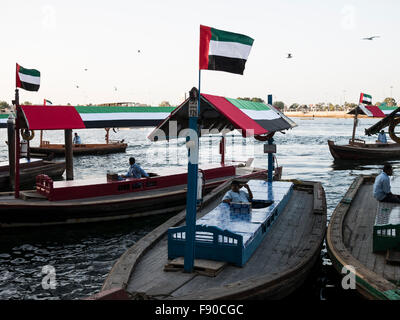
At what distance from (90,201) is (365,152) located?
2749 centimetres

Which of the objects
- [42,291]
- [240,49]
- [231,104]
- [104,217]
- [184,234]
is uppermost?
[240,49]

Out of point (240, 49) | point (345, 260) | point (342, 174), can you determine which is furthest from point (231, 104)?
point (342, 174)

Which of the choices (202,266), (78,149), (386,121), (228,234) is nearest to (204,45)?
(228,234)

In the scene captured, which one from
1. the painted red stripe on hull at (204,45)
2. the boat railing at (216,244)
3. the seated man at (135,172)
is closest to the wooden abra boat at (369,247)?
the boat railing at (216,244)

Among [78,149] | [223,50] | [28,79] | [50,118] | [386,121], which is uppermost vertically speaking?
[28,79]

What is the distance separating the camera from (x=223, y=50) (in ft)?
24.3

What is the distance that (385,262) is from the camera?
789cm

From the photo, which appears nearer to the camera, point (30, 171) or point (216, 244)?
point (216, 244)

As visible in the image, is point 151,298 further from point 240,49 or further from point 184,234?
point 240,49

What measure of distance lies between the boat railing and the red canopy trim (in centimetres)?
889

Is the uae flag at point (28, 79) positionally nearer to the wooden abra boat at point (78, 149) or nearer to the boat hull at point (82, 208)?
the boat hull at point (82, 208)

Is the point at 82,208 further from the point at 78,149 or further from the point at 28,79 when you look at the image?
the point at 78,149

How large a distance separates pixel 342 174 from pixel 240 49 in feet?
A: 83.3

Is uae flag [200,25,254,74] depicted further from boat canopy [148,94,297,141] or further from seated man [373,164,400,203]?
seated man [373,164,400,203]
